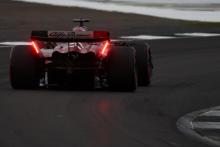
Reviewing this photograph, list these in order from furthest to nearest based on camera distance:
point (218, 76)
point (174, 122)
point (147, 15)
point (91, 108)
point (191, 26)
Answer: point (147, 15)
point (191, 26)
point (218, 76)
point (91, 108)
point (174, 122)

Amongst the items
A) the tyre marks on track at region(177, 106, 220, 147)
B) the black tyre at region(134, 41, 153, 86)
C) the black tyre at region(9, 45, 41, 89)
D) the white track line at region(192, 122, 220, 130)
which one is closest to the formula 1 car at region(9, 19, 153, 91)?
the black tyre at region(9, 45, 41, 89)

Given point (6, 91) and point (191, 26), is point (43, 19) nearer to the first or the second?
point (191, 26)

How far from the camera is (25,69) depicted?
13.4 m

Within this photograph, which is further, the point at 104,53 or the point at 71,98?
the point at 104,53

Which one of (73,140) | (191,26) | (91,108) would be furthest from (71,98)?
(191,26)

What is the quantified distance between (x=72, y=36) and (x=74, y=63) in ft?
1.49

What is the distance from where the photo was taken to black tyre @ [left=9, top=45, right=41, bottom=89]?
44.1 ft

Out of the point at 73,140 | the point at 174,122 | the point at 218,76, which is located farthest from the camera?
the point at 218,76

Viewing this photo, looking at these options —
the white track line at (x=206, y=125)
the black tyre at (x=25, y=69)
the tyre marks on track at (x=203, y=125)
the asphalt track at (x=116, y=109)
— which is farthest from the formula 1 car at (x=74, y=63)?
the white track line at (x=206, y=125)

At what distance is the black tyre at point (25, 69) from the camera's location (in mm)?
13430

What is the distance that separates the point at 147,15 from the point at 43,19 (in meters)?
5.52

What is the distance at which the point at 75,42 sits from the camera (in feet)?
44.8

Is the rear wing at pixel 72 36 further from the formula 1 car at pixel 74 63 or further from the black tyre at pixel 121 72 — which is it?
the black tyre at pixel 121 72

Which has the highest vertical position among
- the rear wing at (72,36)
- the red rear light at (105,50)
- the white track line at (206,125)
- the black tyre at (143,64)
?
the rear wing at (72,36)
